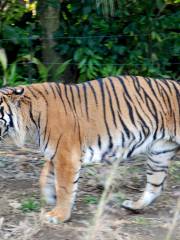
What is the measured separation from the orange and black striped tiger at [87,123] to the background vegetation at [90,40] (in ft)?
10.8

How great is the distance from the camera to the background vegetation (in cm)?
881

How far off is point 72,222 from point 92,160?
19.7 inches

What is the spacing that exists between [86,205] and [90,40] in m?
3.83

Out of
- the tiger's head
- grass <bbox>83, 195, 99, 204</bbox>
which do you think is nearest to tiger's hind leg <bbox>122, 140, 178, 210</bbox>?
grass <bbox>83, 195, 99, 204</bbox>

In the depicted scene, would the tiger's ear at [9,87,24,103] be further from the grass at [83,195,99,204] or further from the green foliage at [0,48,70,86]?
the green foliage at [0,48,70,86]

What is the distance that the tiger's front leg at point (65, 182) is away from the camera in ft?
16.6

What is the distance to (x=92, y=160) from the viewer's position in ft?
17.2

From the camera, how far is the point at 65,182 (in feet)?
16.6

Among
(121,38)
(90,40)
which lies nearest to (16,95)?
(90,40)

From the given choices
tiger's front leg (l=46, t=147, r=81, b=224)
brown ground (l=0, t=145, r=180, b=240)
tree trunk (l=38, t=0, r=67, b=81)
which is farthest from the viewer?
tree trunk (l=38, t=0, r=67, b=81)

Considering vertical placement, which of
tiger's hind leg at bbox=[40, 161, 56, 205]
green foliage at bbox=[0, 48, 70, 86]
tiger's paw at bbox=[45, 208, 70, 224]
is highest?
green foliage at bbox=[0, 48, 70, 86]

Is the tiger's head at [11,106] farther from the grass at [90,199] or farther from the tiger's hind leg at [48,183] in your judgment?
the grass at [90,199]

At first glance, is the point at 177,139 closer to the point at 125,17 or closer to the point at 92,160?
the point at 92,160

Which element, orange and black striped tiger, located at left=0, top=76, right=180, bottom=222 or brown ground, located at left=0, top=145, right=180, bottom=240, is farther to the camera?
orange and black striped tiger, located at left=0, top=76, right=180, bottom=222
